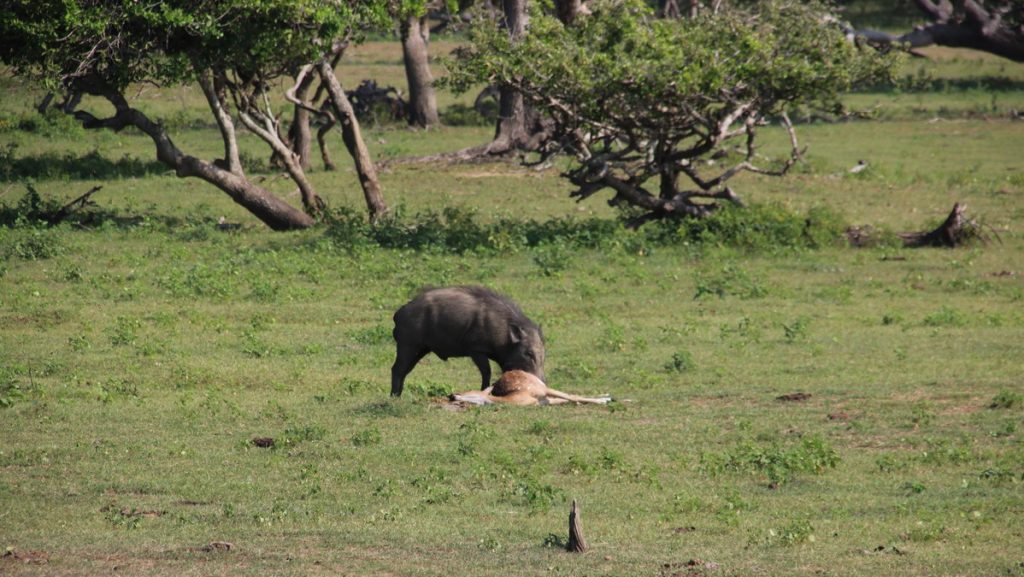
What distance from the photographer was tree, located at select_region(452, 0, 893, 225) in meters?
21.3

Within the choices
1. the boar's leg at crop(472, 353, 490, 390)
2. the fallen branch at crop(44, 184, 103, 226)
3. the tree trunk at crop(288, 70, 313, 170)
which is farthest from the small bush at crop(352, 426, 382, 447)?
the tree trunk at crop(288, 70, 313, 170)

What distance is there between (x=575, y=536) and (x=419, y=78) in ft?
95.1

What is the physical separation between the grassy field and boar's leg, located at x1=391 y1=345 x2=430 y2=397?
14 cm

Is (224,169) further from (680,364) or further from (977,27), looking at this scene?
(977,27)

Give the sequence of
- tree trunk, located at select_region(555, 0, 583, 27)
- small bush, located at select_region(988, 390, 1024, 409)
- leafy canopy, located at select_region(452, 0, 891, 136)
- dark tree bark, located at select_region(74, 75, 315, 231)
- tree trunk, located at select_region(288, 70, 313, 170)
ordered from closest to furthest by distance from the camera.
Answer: small bush, located at select_region(988, 390, 1024, 409) < leafy canopy, located at select_region(452, 0, 891, 136) < dark tree bark, located at select_region(74, 75, 315, 231) < tree trunk, located at select_region(555, 0, 583, 27) < tree trunk, located at select_region(288, 70, 313, 170)

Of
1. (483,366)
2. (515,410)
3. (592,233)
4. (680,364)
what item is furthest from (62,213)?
(515,410)

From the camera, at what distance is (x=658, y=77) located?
21.1m

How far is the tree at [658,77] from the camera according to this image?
21344 mm

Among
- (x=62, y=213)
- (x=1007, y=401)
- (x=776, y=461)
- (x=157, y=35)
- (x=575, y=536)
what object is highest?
(x=157, y=35)

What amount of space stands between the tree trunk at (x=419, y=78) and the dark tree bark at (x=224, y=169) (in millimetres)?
12087

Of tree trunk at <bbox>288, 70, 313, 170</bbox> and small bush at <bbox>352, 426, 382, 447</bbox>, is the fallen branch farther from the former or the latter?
small bush at <bbox>352, 426, 382, 447</bbox>

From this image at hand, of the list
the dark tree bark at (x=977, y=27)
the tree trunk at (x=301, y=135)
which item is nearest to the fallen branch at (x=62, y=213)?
the tree trunk at (x=301, y=135)

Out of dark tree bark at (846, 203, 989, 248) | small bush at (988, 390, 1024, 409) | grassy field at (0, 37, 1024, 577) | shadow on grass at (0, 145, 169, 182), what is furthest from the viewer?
shadow on grass at (0, 145, 169, 182)

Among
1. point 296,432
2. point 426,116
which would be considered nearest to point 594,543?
point 296,432
